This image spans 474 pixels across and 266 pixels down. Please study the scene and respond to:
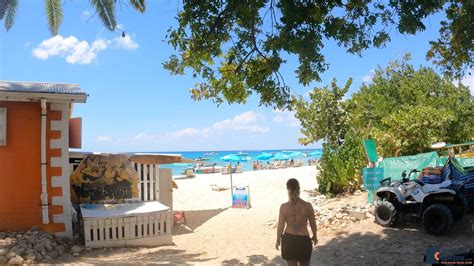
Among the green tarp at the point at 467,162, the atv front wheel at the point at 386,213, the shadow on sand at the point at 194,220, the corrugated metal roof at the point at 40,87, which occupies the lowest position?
the shadow on sand at the point at 194,220

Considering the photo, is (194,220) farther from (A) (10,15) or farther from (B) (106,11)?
(A) (10,15)

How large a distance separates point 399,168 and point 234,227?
523 cm

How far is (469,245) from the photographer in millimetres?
7473

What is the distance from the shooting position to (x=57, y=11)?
1412 cm

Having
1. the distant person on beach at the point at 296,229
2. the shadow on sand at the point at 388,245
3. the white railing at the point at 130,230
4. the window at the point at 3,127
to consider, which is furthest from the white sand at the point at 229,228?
the window at the point at 3,127

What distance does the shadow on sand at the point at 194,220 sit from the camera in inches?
475

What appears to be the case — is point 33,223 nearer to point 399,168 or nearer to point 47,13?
point 47,13

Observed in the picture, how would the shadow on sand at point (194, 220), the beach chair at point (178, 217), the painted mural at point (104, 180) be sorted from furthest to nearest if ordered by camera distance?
the beach chair at point (178, 217) → the shadow on sand at point (194, 220) → the painted mural at point (104, 180)

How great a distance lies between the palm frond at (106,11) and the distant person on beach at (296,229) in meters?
9.63

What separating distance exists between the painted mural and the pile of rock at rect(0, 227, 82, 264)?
65.1 inches

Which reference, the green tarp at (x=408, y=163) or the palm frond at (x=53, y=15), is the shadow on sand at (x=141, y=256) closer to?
the green tarp at (x=408, y=163)

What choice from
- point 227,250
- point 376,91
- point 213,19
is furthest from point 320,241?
point 376,91

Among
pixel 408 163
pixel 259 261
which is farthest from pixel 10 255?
pixel 408 163
